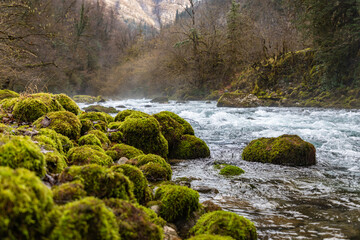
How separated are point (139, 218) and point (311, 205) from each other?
9.78 ft

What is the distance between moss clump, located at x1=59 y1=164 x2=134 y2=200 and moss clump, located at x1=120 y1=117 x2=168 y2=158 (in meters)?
4.06

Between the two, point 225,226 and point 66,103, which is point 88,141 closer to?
point 66,103

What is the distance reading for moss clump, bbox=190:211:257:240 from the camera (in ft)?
8.21

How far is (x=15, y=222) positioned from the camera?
1182 millimetres

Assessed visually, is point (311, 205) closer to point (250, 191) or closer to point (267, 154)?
point (250, 191)

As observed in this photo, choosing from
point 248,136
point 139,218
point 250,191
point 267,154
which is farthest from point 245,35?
point 139,218

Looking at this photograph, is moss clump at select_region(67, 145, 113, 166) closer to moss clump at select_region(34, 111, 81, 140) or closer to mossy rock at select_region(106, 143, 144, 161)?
mossy rock at select_region(106, 143, 144, 161)

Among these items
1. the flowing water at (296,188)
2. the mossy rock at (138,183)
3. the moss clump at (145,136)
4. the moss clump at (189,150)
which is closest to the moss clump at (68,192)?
the mossy rock at (138,183)

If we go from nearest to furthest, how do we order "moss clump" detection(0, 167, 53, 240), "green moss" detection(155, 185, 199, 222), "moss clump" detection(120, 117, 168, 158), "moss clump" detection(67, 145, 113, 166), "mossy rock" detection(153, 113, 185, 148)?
"moss clump" detection(0, 167, 53, 240) → "green moss" detection(155, 185, 199, 222) → "moss clump" detection(67, 145, 113, 166) → "moss clump" detection(120, 117, 168, 158) → "mossy rock" detection(153, 113, 185, 148)

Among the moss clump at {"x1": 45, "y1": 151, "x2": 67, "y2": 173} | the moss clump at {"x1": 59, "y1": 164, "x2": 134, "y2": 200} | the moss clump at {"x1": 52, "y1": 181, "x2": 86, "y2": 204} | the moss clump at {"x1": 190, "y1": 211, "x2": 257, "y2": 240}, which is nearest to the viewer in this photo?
the moss clump at {"x1": 52, "y1": 181, "x2": 86, "y2": 204}

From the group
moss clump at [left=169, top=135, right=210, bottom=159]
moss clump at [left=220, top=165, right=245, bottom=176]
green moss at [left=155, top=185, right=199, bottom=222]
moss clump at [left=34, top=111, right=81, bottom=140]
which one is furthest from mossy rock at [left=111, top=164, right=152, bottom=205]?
moss clump at [left=169, top=135, right=210, bottom=159]

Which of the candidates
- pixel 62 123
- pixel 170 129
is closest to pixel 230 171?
pixel 170 129

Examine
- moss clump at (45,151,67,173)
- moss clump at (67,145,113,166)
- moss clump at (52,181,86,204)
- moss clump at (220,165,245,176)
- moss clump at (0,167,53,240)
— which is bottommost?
moss clump at (220,165,245,176)

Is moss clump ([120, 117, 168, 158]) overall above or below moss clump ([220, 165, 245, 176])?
above
